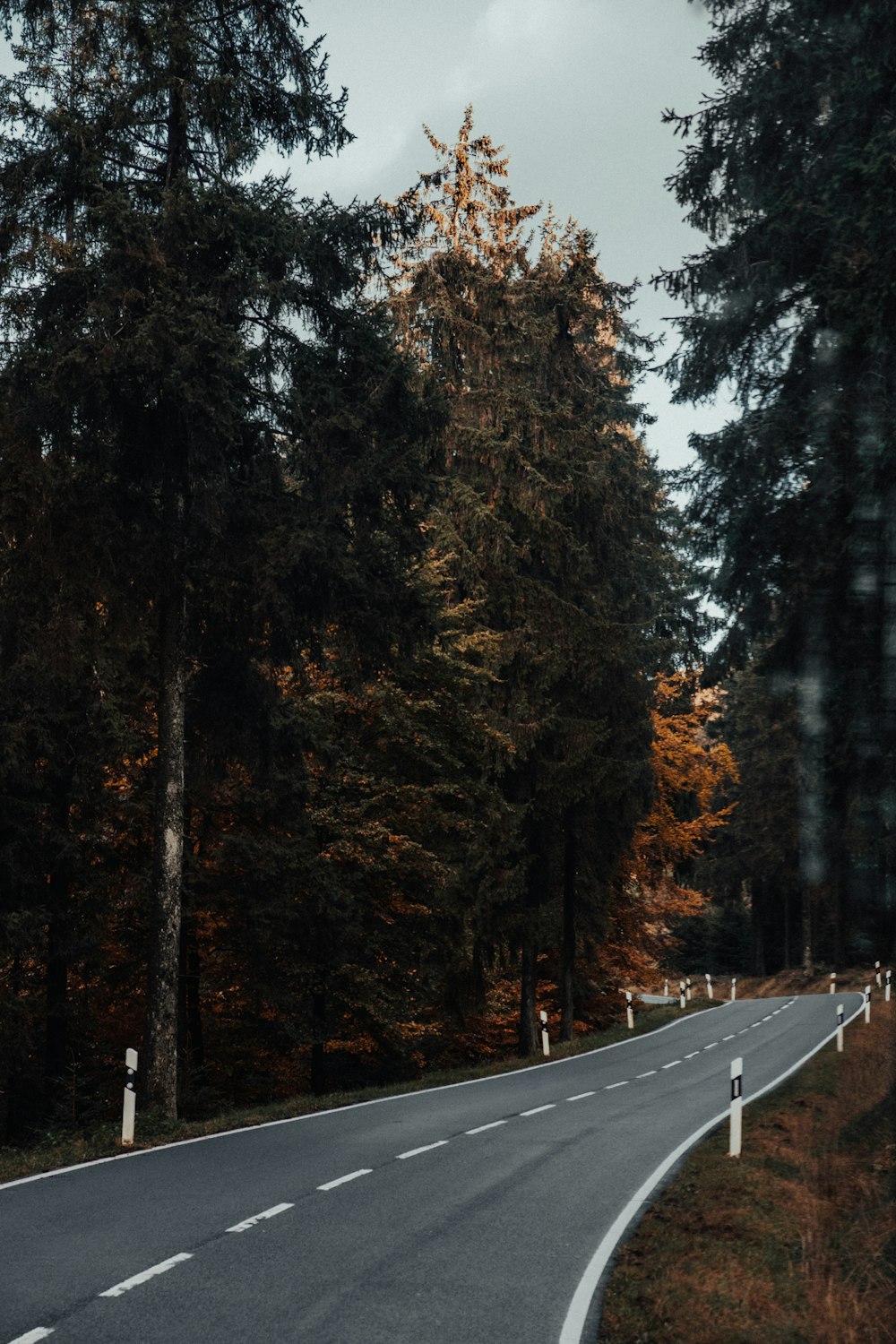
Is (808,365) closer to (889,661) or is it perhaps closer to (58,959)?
(889,661)

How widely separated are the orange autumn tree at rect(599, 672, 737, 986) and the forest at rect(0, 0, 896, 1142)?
7077 mm

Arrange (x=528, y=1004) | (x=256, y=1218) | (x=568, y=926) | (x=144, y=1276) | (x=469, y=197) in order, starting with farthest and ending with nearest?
(x=568, y=926), (x=469, y=197), (x=528, y=1004), (x=256, y=1218), (x=144, y=1276)

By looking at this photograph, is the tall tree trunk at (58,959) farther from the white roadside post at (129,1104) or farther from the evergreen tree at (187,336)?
the white roadside post at (129,1104)

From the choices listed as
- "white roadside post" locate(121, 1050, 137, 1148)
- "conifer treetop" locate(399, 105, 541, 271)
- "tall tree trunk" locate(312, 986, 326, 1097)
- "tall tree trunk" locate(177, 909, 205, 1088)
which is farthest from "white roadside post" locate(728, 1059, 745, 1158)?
"conifer treetop" locate(399, 105, 541, 271)

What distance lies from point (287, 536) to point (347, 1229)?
828cm

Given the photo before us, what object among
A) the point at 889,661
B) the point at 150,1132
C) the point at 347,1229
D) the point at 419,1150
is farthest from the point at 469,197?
the point at 347,1229

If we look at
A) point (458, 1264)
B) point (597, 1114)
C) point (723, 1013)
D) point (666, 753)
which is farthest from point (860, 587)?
point (723, 1013)

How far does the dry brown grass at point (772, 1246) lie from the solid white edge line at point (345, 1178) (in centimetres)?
256

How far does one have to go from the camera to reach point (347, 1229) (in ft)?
27.7

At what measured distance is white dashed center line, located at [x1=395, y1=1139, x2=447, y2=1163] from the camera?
1159 centimetres

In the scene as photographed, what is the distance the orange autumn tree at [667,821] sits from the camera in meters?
30.5

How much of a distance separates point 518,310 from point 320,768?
11406mm

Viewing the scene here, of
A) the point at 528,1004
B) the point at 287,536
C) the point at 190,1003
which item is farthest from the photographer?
the point at 528,1004

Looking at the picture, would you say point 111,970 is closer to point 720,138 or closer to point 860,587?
point 860,587
